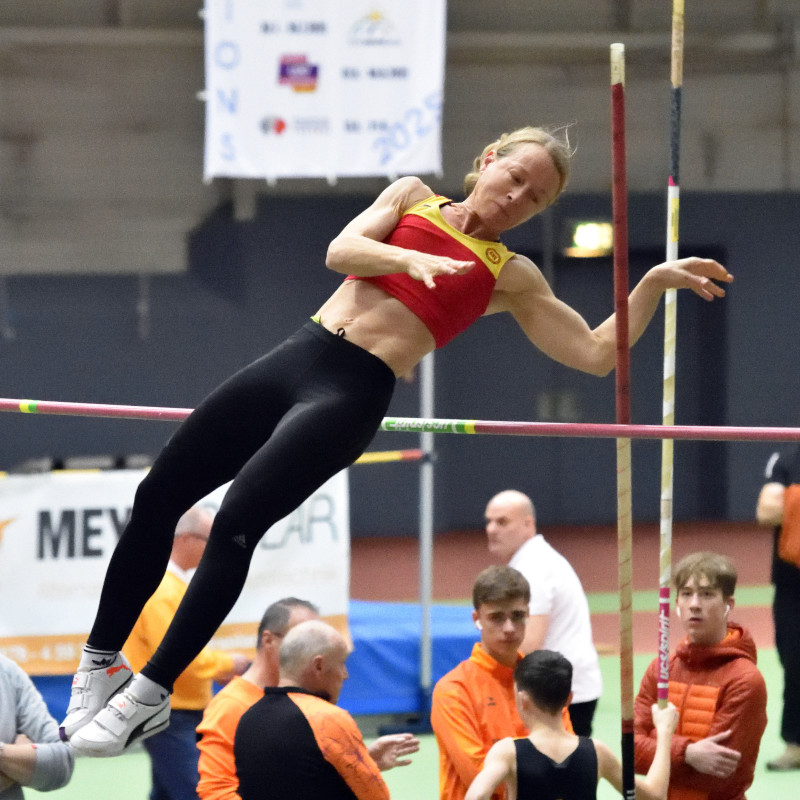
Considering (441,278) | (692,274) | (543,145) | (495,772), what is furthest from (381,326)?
(495,772)

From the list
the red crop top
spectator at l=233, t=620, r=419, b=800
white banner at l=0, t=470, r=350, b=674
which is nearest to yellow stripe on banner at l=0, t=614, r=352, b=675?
white banner at l=0, t=470, r=350, b=674

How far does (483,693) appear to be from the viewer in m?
3.43

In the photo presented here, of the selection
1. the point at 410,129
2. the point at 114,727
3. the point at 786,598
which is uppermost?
the point at 410,129

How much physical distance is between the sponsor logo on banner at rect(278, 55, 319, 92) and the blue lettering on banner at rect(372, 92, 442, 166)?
510mm

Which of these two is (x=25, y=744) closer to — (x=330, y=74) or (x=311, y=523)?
(x=311, y=523)

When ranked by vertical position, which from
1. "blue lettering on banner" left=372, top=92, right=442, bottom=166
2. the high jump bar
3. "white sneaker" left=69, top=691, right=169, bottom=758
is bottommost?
"white sneaker" left=69, top=691, right=169, bottom=758

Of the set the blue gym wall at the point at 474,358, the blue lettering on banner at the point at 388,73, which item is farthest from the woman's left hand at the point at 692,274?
the blue gym wall at the point at 474,358

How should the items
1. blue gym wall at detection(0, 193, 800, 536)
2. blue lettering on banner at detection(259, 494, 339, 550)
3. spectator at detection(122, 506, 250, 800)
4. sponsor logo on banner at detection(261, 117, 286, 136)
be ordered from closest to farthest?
spectator at detection(122, 506, 250, 800) → blue lettering on banner at detection(259, 494, 339, 550) → sponsor logo on banner at detection(261, 117, 286, 136) → blue gym wall at detection(0, 193, 800, 536)

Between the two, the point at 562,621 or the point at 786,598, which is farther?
the point at 786,598

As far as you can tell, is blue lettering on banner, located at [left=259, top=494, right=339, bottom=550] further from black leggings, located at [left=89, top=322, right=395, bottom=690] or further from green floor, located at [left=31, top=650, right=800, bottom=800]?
black leggings, located at [left=89, top=322, right=395, bottom=690]

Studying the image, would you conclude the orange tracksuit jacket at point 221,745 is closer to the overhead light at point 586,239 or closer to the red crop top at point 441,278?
the red crop top at point 441,278

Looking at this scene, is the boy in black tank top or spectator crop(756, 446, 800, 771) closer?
the boy in black tank top

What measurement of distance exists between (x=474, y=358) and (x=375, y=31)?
11.2 feet

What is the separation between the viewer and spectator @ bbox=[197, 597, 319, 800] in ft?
10.6
